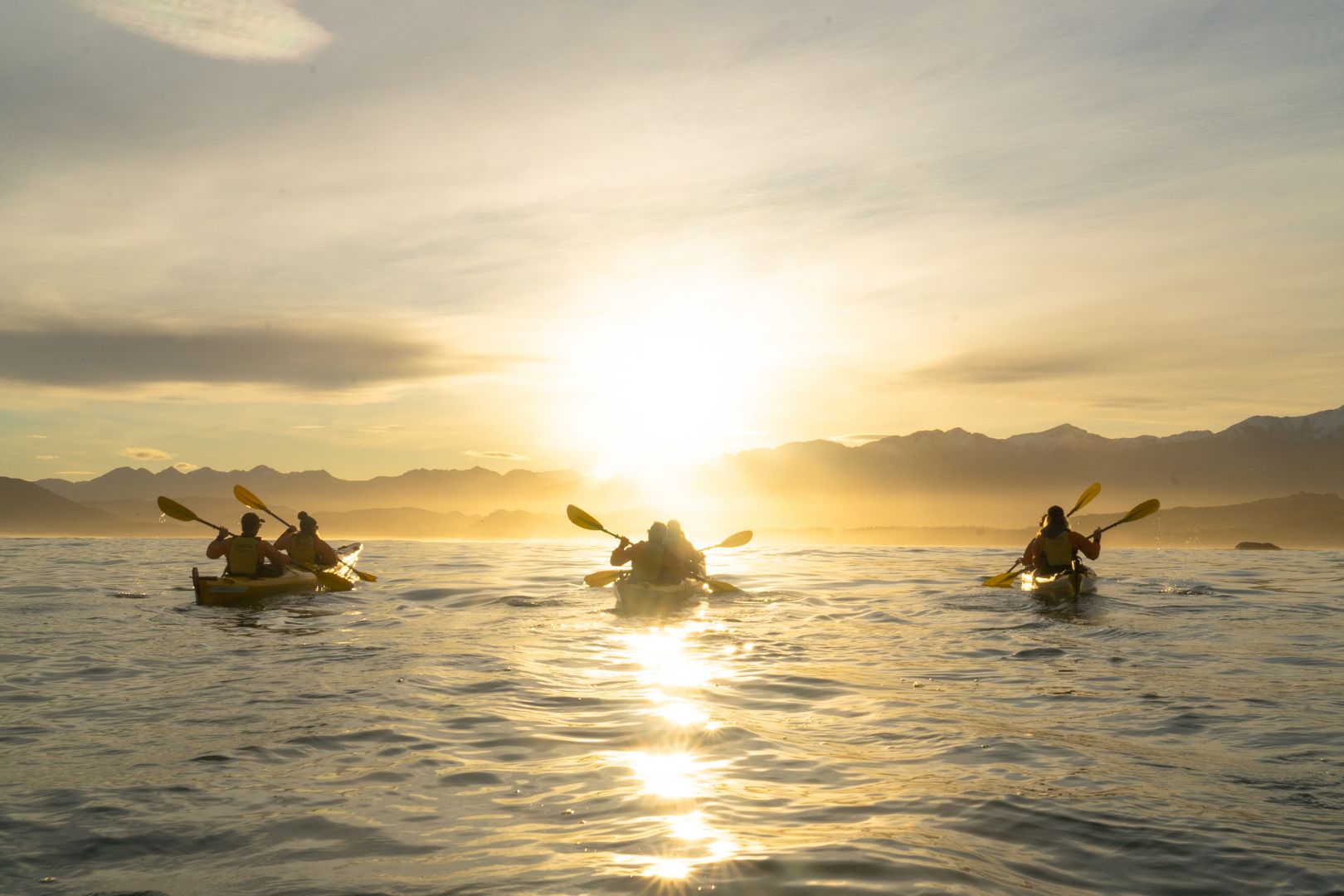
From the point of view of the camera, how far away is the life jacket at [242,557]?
68.3 feet

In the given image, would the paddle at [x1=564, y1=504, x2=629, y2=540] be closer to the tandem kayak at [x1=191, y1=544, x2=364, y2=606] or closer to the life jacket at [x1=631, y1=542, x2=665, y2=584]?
the life jacket at [x1=631, y1=542, x2=665, y2=584]

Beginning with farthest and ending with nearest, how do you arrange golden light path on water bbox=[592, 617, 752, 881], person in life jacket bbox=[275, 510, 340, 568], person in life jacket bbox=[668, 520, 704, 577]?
person in life jacket bbox=[275, 510, 340, 568] → person in life jacket bbox=[668, 520, 704, 577] → golden light path on water bbox=[592, 617, 752, 881]

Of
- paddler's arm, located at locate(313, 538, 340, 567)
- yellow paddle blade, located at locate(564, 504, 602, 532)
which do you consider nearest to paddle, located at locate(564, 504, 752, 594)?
yellow paddle blade, located at locate(564, 504, 602, 532)

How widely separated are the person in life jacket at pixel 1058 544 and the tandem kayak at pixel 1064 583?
0.22m

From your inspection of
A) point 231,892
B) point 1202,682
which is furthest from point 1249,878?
point 1202,682

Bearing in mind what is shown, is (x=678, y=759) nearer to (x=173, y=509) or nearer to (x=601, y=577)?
(x=601, y=577)

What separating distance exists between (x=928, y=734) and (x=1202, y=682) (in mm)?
Answer: 5037

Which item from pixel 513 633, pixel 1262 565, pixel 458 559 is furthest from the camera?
pixel 458 559

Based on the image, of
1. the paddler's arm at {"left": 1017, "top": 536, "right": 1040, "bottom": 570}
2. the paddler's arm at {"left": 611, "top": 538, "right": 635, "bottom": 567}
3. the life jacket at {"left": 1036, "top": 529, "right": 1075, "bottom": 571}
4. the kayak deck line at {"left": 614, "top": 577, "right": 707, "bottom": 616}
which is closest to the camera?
the kayak deck line at {"left": 614, "top": 577, "right": 707, "bottom": 616}

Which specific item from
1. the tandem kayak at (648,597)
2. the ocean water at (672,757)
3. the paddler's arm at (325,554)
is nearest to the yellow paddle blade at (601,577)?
the tandem kayak at (648,597)

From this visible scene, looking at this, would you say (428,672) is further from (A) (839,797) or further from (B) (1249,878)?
(B) (1249,878)

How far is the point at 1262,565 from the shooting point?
39969 millimetres

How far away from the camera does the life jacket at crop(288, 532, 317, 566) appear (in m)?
24.0

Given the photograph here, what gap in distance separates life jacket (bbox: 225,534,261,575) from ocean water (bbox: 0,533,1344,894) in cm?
308
